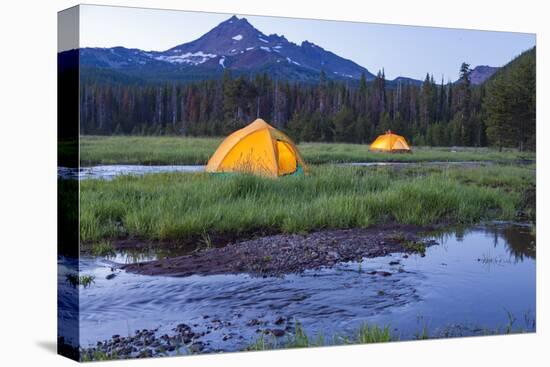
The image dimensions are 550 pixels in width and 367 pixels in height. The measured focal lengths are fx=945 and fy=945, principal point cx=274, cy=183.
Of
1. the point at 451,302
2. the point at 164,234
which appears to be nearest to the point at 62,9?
the point at 164,234

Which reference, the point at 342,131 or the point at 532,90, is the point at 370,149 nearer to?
the point at 342,131

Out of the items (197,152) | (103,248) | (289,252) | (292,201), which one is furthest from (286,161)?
(103,248)

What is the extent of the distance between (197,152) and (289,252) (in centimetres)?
149

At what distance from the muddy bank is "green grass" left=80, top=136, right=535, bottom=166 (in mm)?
959

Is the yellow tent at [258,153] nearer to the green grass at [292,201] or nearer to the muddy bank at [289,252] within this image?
the green grass at [292,201]

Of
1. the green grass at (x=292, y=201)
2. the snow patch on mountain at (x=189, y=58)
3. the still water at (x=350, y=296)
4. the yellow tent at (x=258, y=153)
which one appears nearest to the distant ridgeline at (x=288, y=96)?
the snow patch on mountain at (x=189, y=58)

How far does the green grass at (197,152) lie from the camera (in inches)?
371

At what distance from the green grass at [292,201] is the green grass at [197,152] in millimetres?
159

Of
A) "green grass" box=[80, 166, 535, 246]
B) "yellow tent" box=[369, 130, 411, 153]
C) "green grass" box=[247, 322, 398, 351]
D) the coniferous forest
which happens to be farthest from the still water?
the coniferous forest

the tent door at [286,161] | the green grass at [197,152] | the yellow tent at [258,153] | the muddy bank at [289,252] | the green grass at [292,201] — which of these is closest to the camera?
the green grass at [197,152]

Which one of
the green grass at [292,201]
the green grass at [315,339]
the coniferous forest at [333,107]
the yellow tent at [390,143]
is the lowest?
the green grass at [315,339]

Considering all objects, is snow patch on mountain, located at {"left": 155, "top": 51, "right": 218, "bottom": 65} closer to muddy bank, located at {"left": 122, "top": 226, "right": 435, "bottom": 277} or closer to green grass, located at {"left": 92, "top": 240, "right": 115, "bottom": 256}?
muddy bank, located at {"left": 122, "top": 226, "right": 435, "bottom": 277}

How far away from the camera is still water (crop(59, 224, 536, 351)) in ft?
30.4

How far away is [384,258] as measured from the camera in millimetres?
10742
